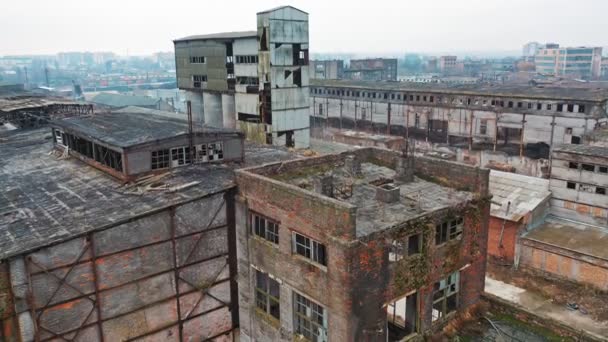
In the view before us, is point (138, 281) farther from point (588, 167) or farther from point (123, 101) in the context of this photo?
point (123, 101)

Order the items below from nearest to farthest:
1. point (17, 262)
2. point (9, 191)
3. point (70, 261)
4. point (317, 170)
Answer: point (17, 262) → point (70, 261) → point (9, 191) → point (317, 170)

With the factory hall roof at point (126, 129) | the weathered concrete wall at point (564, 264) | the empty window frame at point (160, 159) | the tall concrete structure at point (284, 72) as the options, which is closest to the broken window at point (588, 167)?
the weathered concrete wall at point (564, 264)

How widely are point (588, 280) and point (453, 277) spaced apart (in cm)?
1452

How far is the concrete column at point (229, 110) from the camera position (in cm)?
4993

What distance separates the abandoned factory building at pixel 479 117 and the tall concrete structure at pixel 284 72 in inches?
896

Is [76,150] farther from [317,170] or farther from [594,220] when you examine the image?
[594,220]

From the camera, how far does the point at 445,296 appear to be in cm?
2084

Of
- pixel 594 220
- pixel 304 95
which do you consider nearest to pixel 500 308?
pixel 594 220

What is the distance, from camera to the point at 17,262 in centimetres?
1655

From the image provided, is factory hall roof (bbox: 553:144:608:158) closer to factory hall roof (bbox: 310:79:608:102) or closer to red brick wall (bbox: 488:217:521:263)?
red brick wall (bbox: 488:217:521:263)

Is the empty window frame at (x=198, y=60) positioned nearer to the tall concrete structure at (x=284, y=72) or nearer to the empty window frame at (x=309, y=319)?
the tall concrete structure at (x=284, y=72)

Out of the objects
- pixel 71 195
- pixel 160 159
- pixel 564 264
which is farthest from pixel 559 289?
pixel 71 195

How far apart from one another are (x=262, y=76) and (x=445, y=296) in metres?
28.1

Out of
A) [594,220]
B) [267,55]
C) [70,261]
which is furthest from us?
[267,55]
